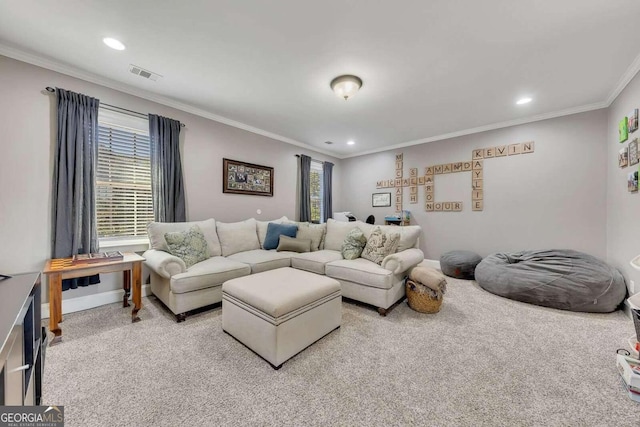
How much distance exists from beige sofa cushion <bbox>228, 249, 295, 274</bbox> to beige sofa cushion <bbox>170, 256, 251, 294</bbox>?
0.40 feet

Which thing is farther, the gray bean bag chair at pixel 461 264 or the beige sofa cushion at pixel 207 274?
the gray bean bag chair at pixel 461 264

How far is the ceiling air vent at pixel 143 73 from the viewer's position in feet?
8.22

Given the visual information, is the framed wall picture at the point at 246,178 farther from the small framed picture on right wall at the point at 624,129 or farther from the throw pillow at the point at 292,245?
the small framed picture on right wall at the point at 624,129

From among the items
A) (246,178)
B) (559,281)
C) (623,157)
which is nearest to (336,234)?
(246,178)

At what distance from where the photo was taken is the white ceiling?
177 cm

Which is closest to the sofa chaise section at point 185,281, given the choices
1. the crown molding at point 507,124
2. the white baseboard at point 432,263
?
the white baseboard at point 432,263

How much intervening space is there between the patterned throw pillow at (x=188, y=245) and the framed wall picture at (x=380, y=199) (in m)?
3.73

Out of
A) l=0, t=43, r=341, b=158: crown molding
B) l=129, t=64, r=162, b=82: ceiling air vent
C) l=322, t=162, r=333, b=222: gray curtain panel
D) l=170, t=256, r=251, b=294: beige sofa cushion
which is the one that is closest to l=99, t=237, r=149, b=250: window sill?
l=170, t=256, r=251, b=294: beige sofa cushion

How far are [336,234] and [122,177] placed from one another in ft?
9.65

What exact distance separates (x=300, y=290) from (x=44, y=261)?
2.63m

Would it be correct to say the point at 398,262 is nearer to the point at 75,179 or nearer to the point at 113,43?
the point at 113,43

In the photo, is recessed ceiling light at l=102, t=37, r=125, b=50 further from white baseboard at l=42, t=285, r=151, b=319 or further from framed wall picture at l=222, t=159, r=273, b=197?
white baseboard at l=42, t=285, r=151, b=319

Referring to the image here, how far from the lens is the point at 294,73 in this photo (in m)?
2.57

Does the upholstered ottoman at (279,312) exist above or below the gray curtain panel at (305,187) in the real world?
below
